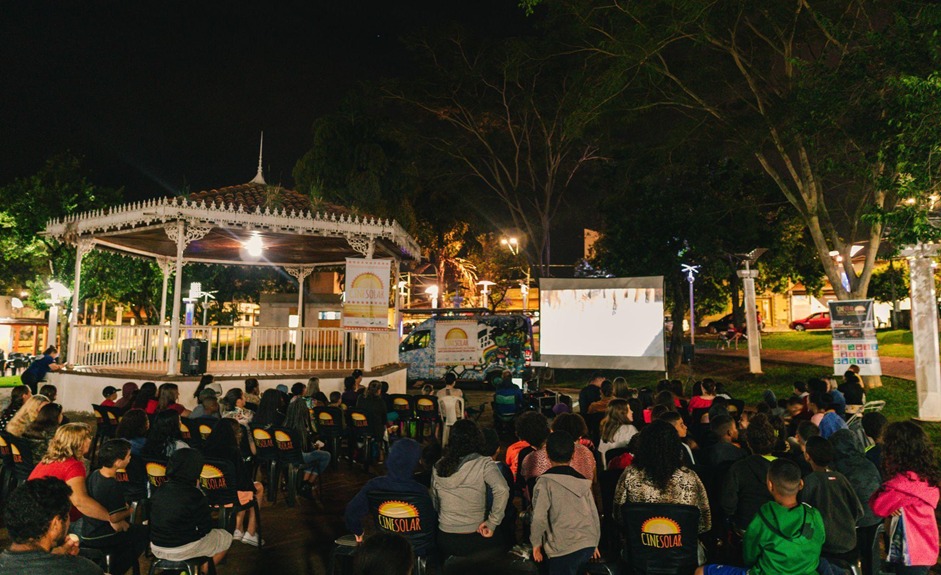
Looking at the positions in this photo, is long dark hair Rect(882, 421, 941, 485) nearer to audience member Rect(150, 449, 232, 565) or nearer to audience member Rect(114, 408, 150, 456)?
audience member Rect(150, 449, 232, 565)

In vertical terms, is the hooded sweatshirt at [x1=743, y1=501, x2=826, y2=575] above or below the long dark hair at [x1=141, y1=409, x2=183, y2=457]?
below

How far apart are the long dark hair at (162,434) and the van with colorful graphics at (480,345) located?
1393 cm

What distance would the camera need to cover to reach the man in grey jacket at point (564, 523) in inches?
148

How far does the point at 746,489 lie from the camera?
4309 millimetres

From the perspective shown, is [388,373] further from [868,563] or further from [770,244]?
[770,244]

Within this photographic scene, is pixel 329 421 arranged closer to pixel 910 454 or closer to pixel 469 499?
pixel 469 499

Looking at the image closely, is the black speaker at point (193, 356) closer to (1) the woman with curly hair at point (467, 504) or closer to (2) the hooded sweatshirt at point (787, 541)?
(1) the woman with curly hair at point (467, 504)

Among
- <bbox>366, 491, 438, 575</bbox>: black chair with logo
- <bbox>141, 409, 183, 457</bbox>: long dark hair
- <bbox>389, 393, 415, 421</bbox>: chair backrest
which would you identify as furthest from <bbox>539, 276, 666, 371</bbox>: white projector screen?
<bbox>366, 491, 438, 575</bbox>: black chair with logo

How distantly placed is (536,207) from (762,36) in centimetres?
980

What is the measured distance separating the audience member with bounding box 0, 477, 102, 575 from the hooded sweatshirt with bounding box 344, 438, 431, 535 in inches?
58.3

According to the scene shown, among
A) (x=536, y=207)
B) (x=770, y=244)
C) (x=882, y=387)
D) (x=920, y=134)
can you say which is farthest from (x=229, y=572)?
(x=770, y=244)

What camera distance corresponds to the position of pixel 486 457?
4105mm

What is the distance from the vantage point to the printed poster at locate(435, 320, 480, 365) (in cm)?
1972

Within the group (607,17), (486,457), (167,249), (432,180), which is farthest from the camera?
(432,180)
